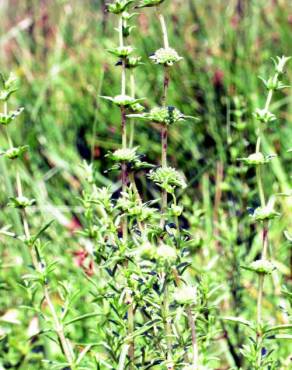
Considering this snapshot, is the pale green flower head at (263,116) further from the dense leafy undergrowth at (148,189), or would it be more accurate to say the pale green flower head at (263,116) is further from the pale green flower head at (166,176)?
the pale green flower head at (166,176)

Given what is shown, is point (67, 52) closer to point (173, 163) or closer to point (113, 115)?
point (113, 115)

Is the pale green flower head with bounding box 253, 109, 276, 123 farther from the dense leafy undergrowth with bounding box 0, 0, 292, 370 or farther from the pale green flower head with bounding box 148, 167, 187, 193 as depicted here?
the pale green flower head with bounding box 148, 167, 187, 193

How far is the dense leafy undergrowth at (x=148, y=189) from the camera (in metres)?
0.85

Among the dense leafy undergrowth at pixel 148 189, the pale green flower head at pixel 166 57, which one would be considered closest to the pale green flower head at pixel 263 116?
the dense leafy undergrowth at pixel 148 189

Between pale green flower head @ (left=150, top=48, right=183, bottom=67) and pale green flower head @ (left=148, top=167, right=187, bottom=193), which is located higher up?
pale green flower head @ (left=150, top=48, right=183, bottom=67)

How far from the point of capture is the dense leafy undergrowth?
2.79 feet

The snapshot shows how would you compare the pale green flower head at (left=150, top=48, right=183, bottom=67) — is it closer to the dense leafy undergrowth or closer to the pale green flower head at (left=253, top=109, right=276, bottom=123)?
the dense leafy undergrowth

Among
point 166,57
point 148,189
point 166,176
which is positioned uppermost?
point 166,57

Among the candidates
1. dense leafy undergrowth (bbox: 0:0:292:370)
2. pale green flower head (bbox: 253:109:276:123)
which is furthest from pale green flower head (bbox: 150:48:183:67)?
pale green flower head (bbox: 253:109:276:123)

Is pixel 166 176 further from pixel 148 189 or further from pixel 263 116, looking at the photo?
pixel 148 189

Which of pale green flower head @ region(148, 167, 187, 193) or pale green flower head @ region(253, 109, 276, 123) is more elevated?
pale green flower head @ region(253, 109, 276, 123)

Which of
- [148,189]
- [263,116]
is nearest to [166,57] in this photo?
[263,116]

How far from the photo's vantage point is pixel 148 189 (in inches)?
86.0

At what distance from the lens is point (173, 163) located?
2236 mm
